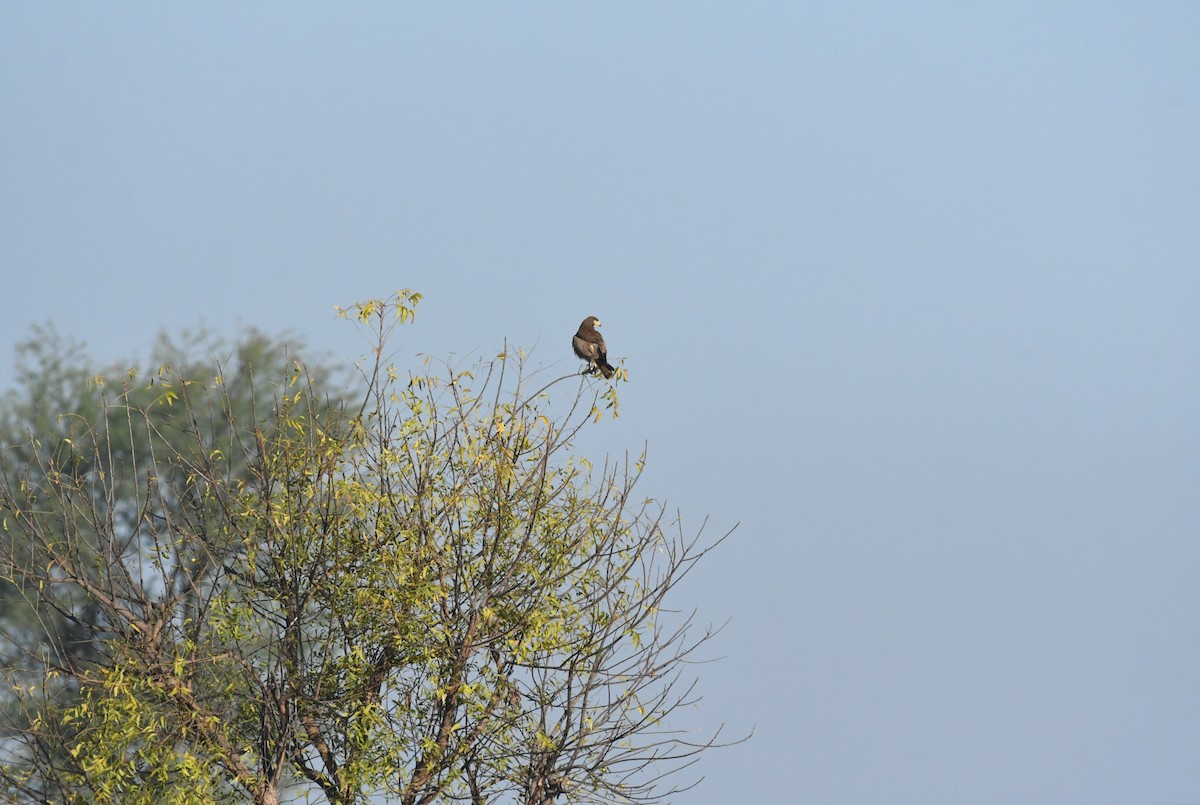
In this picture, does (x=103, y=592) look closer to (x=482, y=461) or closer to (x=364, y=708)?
(x=364, y=708)

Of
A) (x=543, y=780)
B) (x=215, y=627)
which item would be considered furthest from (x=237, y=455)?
(x=543, y=780)

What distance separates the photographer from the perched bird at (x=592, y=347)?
9.78m

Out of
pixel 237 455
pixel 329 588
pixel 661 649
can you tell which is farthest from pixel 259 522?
pixel 237 455

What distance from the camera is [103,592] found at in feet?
30.5

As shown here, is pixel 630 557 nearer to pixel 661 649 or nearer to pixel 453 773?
pixel 661 649

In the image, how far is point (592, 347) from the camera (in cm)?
987

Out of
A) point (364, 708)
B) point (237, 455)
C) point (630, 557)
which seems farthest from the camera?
point (237, 455)

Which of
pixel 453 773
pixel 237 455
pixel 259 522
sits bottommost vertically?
pixel 453 773

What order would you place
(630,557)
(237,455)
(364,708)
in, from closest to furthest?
(364,708), (630,557), (237,455)

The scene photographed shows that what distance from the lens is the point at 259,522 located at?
9.70 meters

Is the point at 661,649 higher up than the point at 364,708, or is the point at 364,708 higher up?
the point at 661,649

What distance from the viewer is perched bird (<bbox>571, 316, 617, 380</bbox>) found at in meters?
9.78

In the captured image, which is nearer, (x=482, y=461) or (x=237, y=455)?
(x=482, y=461)

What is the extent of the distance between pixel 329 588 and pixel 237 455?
12.6 m
